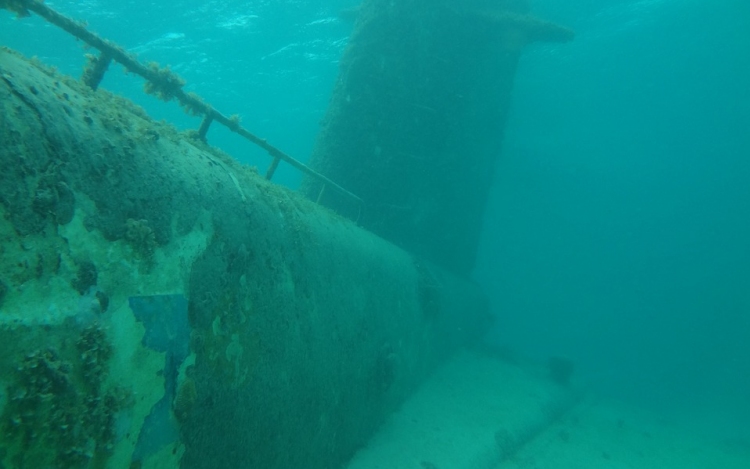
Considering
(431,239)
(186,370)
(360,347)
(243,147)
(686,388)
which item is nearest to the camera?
(186,370)

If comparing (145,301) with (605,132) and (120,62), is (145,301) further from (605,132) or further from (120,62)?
(605,132)

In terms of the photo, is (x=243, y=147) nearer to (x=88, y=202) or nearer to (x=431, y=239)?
(x=431, y=239)

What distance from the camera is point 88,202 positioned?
6.93 ft

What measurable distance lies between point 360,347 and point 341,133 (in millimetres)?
5440

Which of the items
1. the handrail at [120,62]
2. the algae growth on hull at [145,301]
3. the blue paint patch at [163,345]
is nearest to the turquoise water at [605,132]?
the handrail at [120,62]

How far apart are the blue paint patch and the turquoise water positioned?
20.6 metres

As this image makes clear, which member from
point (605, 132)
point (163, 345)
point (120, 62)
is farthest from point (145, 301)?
point (605, 132)

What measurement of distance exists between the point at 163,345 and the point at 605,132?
40427 mm

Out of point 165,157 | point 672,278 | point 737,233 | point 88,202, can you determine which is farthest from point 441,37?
point 672,278

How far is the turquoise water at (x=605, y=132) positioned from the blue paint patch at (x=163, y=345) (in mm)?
20550

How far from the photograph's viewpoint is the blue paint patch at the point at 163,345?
7.41 ft

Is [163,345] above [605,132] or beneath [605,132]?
beneath

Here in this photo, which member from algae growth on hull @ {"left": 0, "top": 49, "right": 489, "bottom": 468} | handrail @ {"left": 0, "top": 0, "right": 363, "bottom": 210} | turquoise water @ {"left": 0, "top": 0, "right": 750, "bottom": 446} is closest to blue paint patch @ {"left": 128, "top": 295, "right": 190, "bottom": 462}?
algae growth on hull @ {"left": 0, "top": 49, "right": 489, "bottom": 468}

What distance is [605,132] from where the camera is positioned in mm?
35312
